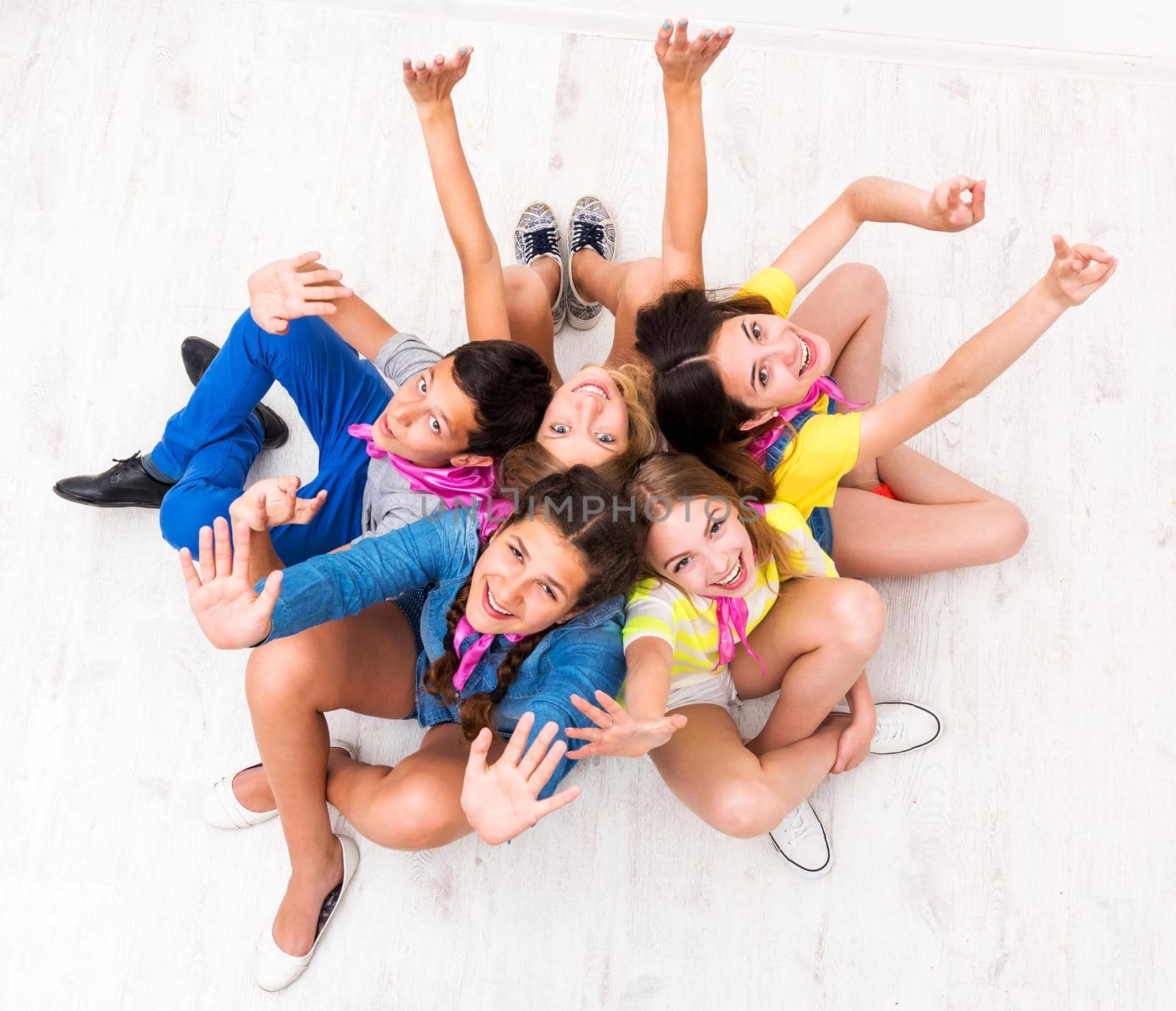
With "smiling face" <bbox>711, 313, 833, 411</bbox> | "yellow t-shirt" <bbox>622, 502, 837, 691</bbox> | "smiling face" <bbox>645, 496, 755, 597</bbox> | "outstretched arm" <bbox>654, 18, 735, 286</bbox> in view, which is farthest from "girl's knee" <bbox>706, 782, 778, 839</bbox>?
"outstretched arm" <bbox>654, 18, 735, 286</bbox>

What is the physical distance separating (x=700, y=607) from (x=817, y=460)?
24cm

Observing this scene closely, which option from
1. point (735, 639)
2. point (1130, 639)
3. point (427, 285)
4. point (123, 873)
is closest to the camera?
point (735, 639)

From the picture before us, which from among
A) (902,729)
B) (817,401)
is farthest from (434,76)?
(902,729)

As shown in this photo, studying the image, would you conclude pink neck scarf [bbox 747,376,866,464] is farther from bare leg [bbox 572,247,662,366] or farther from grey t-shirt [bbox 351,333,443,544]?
grey t-shirt [bbox 351,333,443,544]

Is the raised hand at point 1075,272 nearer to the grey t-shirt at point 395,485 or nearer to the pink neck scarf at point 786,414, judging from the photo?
the pink neck scarf at point 786,414

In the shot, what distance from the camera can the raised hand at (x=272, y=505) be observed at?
0.99m

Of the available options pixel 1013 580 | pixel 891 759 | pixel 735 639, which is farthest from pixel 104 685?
pixel 1013 580

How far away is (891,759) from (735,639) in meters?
0.38

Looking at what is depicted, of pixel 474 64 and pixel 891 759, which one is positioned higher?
pixel 474 64

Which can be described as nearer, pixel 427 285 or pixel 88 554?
pixel 88 554

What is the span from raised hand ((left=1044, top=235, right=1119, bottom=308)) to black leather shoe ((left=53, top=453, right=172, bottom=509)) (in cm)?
124

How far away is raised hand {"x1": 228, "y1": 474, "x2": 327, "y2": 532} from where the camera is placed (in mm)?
986

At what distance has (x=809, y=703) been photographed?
49.1 inches

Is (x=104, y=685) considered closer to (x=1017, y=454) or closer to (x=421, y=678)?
(x=421, y=678)
